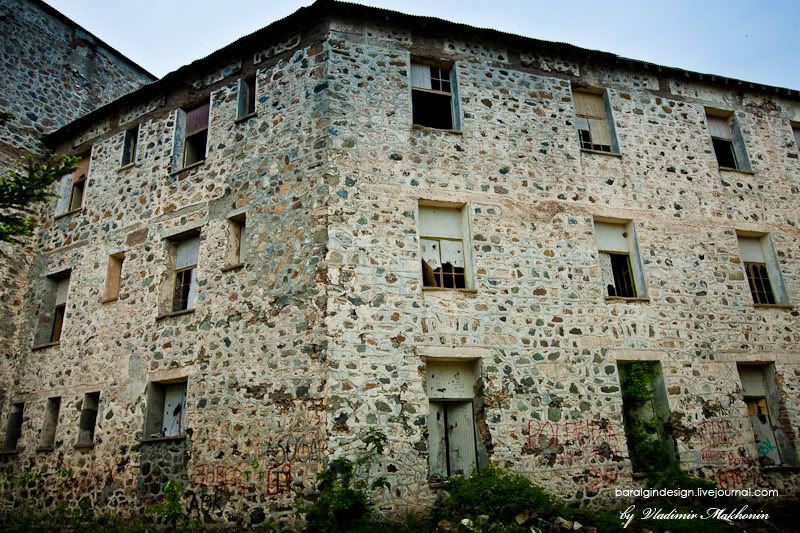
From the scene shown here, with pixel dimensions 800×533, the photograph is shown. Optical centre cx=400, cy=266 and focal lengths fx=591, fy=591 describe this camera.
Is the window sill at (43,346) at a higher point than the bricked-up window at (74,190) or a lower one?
lower

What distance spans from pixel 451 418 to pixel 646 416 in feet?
13.4

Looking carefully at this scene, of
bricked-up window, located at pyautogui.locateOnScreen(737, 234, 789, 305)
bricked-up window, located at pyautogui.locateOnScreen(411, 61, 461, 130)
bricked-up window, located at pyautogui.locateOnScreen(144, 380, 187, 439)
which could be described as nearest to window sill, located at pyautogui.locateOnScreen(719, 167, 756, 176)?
bricked-up window, located at pyautogui.locateOnScreen(737, 234, 789, 305)

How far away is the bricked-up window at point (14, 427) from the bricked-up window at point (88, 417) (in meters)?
2.28

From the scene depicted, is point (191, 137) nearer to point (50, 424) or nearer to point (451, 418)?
point (50, 424)

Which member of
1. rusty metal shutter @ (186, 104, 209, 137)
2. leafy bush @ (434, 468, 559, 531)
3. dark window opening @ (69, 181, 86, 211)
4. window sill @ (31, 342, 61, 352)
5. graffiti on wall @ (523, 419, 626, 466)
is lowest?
leafy bush @ (434, 468, 559, 531)

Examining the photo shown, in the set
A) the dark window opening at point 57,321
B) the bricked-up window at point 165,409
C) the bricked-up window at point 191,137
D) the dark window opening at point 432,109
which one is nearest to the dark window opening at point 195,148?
the bricked-up window at point 191,137

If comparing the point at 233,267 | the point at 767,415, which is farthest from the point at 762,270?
the point at 233,267

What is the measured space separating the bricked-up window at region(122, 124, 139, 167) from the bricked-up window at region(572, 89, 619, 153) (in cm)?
1062

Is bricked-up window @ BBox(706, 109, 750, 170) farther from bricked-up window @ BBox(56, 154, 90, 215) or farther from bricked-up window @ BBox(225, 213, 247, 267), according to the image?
bricked-up window @ BBox(56, 154, 90, 215)

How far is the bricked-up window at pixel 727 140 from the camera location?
14523mm

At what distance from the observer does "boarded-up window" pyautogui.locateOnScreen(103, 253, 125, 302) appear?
1349cm

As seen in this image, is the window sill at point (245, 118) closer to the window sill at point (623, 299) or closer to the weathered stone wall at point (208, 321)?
the weathered stone wall at point (208, 321)

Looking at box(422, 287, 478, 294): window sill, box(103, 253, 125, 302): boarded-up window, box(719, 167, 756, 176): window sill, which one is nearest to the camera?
box(422, 287, 478, 294): window sill

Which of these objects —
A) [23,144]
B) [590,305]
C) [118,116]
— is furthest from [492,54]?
[23,144]
